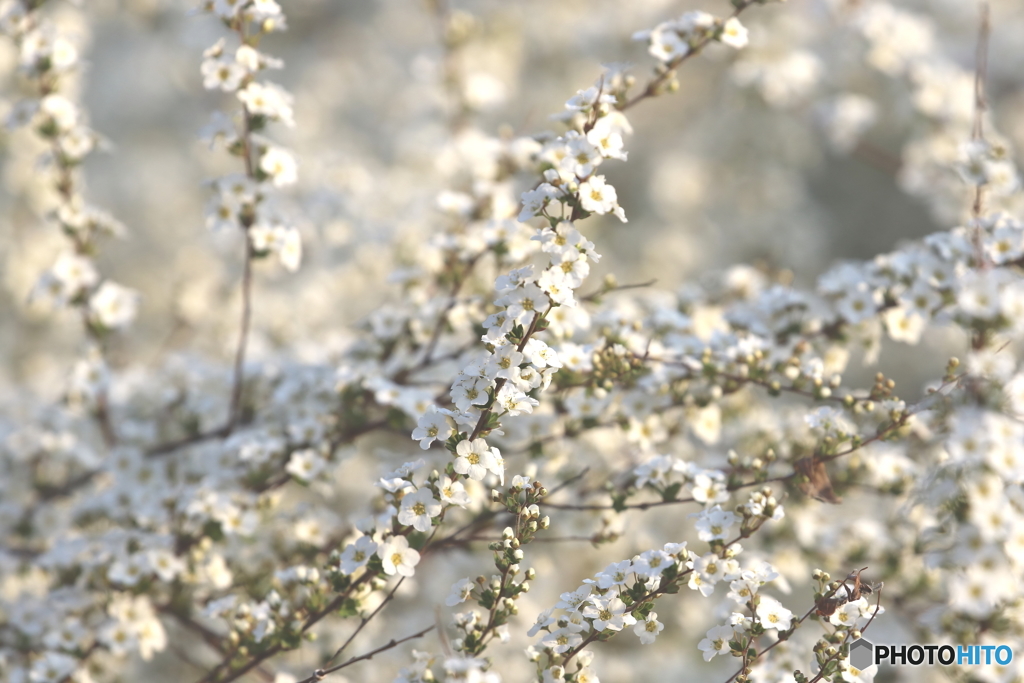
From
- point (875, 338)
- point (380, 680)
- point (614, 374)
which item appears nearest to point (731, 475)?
point (614, 374)

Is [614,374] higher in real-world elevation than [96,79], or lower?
lower

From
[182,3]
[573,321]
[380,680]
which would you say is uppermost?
[182,3]

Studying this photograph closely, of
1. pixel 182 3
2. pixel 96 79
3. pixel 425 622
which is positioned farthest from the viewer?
pixel 96 79

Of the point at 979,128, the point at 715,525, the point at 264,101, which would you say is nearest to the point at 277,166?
the point at 264,101

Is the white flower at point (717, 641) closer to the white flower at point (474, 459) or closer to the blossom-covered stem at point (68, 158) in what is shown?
the white flower at point (474, 459)

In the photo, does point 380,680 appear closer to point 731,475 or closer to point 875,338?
point 731,475

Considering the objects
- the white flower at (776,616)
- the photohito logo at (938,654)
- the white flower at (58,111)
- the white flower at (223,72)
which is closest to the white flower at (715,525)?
the white flower at (776,616)

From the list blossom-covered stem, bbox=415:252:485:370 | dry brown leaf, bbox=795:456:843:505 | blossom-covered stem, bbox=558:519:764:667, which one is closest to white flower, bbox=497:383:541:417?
blossom-covered stem, bbox=558:519:764:667

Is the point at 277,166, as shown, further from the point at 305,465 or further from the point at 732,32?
the point at 732,32
